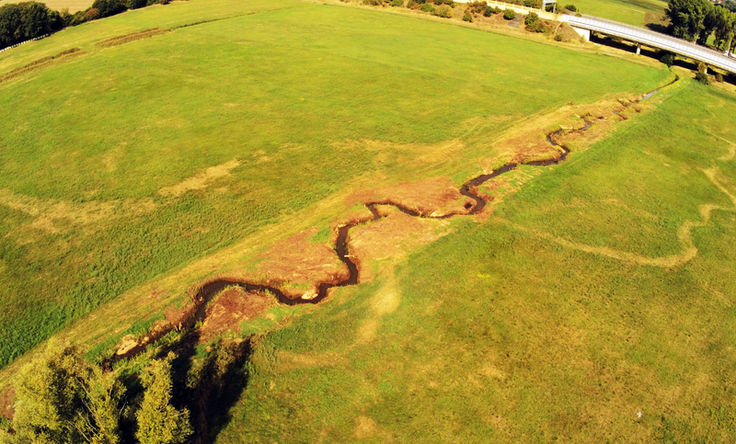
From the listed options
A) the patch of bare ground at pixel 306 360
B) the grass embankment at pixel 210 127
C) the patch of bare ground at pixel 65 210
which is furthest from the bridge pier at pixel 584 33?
the patch of bare ground at pixel 306 360

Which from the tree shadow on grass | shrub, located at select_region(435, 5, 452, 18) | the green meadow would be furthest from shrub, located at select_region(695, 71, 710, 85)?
the tree shadow on grass

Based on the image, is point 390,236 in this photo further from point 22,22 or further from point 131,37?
point 22,22

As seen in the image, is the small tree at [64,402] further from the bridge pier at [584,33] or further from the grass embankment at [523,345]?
the bridge pier at [584,33]

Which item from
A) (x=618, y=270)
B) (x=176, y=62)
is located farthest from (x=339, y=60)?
(x=618, y=270)

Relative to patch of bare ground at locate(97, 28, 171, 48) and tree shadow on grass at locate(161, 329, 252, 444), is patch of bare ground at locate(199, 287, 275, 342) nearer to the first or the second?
tree shadow on grass at locate(161, 329, 252, 444)

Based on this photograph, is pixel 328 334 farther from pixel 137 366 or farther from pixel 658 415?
pixel 658 415

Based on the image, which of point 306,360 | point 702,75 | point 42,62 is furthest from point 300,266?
point 702,75
